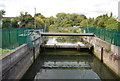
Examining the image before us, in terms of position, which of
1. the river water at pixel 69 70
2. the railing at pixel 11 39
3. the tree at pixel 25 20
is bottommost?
the river water at pixel 69 70

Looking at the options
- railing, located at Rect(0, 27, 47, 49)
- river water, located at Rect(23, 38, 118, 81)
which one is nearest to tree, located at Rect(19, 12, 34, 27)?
river water, located at Rect(23, 38, 118, 81)

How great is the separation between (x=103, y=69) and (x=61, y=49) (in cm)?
731

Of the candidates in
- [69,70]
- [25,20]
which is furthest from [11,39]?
[25,20]

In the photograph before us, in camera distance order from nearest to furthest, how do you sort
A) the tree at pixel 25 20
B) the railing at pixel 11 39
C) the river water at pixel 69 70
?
the railing at pixel 11 39, the river water at pixel 69 70, the tree at pixel 25 20

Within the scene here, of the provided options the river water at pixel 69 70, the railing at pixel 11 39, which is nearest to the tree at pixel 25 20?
the river water at pixel 69 70

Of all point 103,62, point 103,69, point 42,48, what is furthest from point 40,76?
point 42,48

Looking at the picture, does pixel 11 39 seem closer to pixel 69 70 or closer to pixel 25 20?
pixel 69 70

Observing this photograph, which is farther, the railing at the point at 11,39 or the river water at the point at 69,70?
the river water at the point at 69,70

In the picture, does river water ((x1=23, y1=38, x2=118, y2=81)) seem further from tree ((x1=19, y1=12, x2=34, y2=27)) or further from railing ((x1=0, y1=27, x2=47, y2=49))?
tree ((x1=19, y1=12, x2=34, y2=27))

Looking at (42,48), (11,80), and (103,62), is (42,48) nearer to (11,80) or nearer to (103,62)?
(103,62)

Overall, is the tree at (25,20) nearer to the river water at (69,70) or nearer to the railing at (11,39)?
the river water at (69,70)

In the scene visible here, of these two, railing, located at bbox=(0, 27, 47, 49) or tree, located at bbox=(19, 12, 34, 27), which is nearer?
railing, located at bbox=(0, 27, 47, 49)

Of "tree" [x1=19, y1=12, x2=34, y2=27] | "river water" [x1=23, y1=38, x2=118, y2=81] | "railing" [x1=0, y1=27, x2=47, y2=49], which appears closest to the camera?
"railing" [x1=0, y1=27, x2=47, y2=49]

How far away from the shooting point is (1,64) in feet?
19.7
